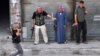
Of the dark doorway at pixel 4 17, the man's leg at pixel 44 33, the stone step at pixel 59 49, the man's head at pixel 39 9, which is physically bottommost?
the stone step at pixel 59 49

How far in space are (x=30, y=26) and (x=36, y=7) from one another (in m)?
1.00

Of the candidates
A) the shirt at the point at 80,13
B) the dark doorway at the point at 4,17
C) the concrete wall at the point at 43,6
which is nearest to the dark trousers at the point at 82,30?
the shirt at the point at 80,13

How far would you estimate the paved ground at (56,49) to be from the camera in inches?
661

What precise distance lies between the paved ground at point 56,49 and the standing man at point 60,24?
1.16 feet

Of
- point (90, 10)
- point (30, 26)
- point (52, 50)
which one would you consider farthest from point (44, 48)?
point (90, 10)

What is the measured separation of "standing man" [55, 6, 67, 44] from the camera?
18.1 meters

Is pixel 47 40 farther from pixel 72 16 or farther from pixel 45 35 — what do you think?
pixel 72 16

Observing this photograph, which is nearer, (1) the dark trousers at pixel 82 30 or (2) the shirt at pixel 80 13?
(2) the shirt at pixel 80 13

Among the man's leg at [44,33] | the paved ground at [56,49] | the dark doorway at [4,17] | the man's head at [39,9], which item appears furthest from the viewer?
the dark doorway at [4,17]

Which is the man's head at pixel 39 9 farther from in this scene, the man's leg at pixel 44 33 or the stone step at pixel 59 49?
the stone step at pixel 59 49

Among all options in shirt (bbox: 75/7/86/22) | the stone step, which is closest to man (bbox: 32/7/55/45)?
the stone step

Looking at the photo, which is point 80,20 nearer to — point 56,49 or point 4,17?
point 56,49

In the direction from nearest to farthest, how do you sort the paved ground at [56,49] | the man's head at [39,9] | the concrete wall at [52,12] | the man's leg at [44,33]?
the paved ground at [56,49], the man's head at [39,9], the man's leg at [44,33], the concrete wall at [52,12]

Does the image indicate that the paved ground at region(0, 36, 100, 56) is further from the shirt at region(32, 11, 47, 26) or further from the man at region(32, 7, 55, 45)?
the shirt at region(32, 11, 47, 26)
